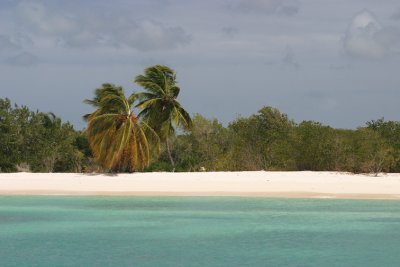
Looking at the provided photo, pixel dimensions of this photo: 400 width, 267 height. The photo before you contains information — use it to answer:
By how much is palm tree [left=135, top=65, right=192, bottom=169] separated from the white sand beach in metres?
4.07

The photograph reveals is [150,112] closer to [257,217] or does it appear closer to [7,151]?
[7,151]

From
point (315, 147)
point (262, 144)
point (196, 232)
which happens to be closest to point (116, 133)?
point (262, 144)

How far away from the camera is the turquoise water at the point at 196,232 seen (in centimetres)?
1538

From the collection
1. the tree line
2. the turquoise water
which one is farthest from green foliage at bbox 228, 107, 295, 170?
the turquoise water

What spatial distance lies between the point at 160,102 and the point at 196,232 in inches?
709

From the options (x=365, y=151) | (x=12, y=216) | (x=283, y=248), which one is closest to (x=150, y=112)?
(x=365, y=151)

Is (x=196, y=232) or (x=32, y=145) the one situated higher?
(x=32, y=145)

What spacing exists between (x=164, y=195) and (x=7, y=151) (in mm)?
15131

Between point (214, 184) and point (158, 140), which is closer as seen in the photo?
point (214, 184)

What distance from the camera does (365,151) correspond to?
107 feet

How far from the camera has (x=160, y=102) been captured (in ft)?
119

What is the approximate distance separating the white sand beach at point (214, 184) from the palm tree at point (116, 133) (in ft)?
3.15

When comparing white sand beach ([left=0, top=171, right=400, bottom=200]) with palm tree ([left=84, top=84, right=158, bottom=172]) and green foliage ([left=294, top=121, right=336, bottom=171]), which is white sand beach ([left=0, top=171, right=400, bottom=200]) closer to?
palm tree ([left=84, top=84, right=158, bottom=172])

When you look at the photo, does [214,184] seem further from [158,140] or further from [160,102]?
[160,102]
